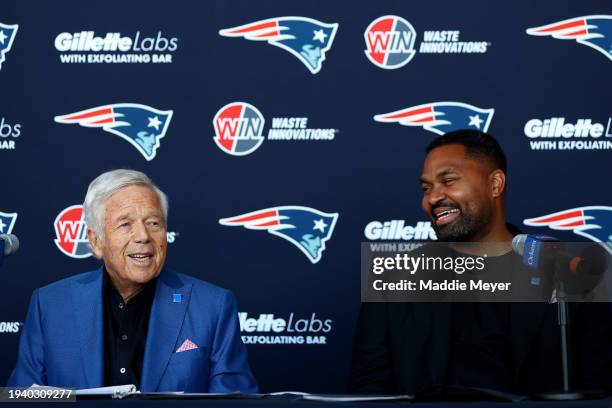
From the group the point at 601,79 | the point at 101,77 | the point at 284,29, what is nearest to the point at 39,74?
the point at 101,77

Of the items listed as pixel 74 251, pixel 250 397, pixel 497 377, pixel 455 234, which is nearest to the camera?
pixel 250 397

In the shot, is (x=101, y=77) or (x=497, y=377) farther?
(x=101, y=77)

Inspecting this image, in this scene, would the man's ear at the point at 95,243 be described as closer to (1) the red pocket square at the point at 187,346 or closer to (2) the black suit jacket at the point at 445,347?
(1) the red pocket square at the point at 187,346

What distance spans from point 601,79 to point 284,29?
1.38 m

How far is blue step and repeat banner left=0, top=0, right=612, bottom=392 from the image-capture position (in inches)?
158

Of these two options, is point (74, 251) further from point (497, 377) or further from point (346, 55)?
point (497, 377)

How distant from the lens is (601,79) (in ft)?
13.2

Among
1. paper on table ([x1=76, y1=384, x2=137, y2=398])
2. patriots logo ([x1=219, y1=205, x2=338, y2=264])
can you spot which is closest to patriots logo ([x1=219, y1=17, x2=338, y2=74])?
patriots logo ([x1=219, y1=205, x2=338, y2=264])

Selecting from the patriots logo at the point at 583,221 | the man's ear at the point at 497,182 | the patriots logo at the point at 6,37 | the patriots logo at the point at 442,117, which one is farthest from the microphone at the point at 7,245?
the patriots logo at the point at 583,221

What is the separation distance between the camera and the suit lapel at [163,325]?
2.89 metres

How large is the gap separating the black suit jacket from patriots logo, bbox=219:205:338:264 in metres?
0.92

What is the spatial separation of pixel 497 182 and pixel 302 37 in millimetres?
1189

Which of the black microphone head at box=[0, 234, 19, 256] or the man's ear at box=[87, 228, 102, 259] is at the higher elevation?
the man's ear at box=[87, 228, 102, 259]

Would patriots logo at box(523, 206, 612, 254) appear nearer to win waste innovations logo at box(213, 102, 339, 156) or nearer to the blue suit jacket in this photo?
win waste innovations logo at box(213, 102, 339, 156)
